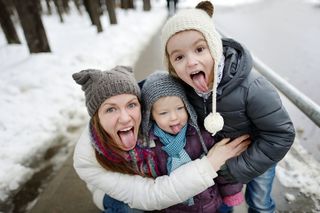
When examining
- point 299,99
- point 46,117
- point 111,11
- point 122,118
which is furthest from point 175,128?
point 111,11

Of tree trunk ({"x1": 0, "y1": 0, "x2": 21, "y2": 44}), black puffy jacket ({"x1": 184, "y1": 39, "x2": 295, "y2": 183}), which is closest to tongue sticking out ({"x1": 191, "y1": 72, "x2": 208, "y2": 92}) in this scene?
black puffy jacket ({"x1": 184, "y1": 39, "x2": 295, "y2": 183})

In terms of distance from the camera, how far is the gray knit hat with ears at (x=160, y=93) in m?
1.96

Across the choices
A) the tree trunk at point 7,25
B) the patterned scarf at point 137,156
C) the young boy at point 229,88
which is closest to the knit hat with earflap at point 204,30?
the young boy at point 229,88

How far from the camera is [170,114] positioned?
6.50 feet

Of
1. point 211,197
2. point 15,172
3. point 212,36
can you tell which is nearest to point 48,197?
point 15,172

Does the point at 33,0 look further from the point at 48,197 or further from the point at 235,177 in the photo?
the point at 235,177

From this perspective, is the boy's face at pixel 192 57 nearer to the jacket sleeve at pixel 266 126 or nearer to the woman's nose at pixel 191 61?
Result: the woman's nose at pixel 191 61

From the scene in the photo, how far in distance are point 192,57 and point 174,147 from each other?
60 centimetres

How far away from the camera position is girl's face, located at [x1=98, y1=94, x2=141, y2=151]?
75.8 inches

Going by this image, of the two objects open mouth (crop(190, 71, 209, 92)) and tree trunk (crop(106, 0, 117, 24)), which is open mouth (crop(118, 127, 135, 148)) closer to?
open mouth (crop(190, 71, 209, 92))

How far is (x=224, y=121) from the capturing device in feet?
6.67

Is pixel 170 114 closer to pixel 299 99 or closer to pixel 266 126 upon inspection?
pixel 266 126

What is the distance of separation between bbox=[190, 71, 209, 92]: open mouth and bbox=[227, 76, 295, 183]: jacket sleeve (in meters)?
0.27

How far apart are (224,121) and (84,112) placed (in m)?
2.98
